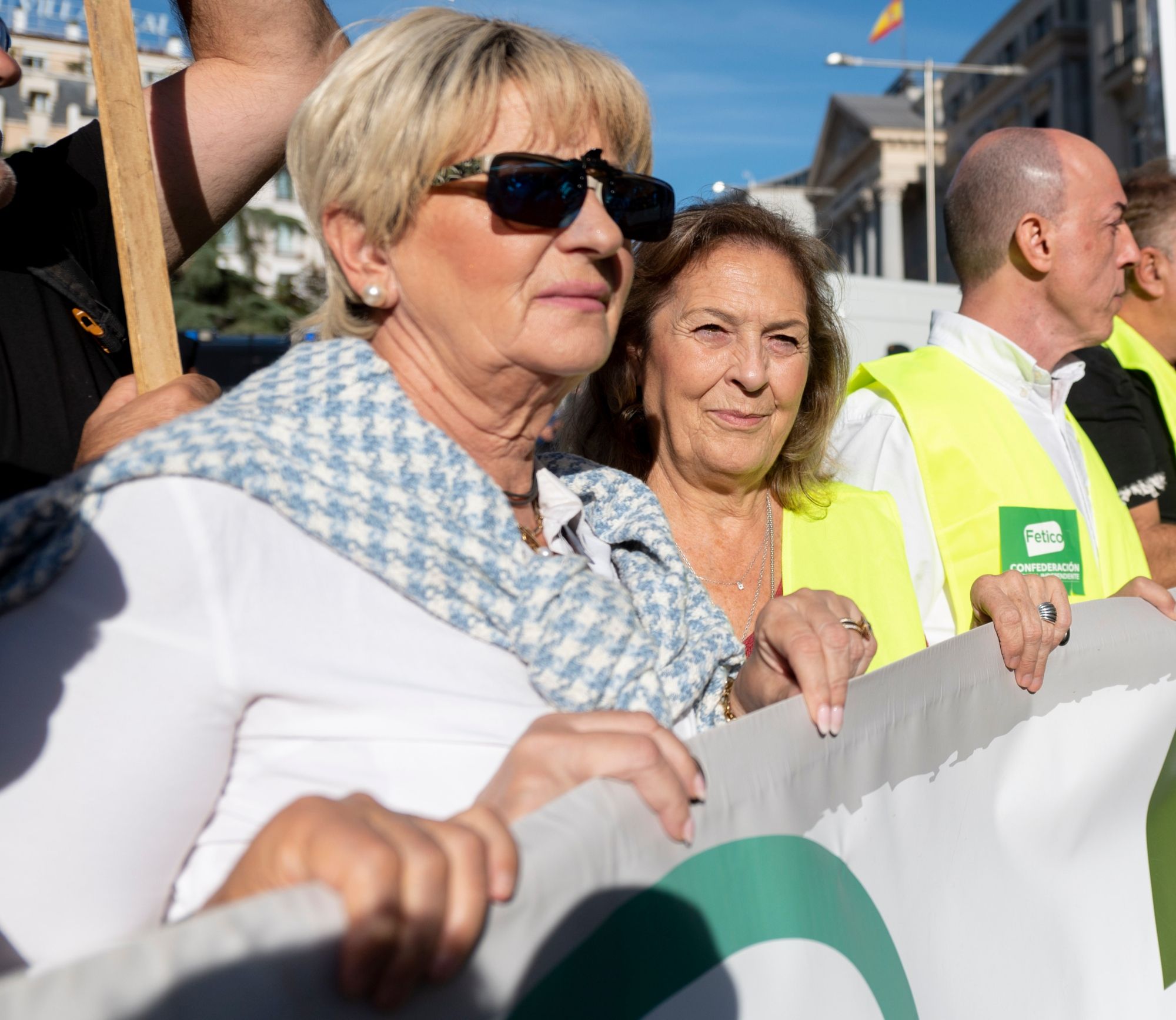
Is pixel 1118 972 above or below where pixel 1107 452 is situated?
below

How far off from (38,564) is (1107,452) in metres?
3.40

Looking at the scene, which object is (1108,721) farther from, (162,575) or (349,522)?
(162,575)

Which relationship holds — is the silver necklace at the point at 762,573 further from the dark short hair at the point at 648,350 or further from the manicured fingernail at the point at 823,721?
the manicured fingernail at the point at 823,721

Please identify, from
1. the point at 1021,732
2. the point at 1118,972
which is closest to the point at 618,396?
the point at 1021,732

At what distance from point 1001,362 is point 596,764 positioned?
251 centimetres

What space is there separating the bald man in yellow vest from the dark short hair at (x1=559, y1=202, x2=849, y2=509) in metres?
0.18

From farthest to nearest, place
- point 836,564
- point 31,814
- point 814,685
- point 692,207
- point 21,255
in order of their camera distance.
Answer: point 692,207 → point 836,564 → point 21,255 → point 814,685 → point 31,814

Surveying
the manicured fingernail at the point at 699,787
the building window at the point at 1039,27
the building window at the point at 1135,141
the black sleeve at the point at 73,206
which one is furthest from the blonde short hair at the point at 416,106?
the building window at the point at 1039,27

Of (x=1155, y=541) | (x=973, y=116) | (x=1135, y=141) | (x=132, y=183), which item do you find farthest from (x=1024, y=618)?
(x=973, y=116)

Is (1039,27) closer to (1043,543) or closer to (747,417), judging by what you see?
(1043,543)

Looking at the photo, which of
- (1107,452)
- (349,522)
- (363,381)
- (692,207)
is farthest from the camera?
(1107,452)

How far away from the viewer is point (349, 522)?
1.38 meters

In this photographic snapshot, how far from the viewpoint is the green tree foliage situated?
25.9 m

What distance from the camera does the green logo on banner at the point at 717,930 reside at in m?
1.20
